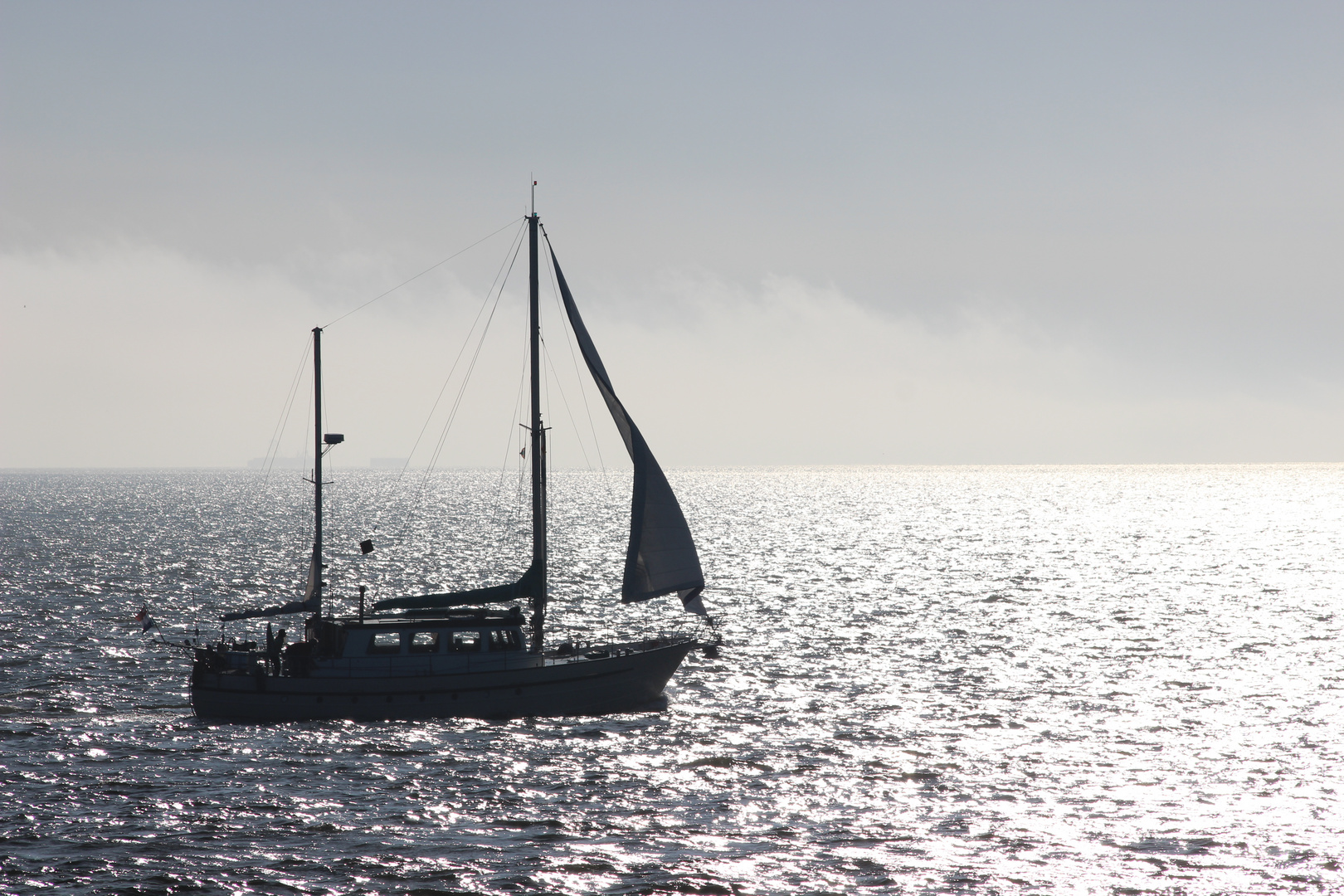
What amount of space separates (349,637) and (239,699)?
3.97 m

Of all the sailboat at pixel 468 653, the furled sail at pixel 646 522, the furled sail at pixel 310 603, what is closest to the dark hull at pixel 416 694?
the sailboat at pixel 468 653

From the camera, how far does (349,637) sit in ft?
111

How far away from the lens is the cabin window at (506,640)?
3472 centimetres

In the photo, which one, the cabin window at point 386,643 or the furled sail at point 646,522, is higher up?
the furled sail at point 646,522

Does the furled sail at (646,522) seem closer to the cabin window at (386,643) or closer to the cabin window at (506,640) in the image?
the cabin window at (506,640)

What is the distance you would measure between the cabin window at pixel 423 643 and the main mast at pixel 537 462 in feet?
10.8

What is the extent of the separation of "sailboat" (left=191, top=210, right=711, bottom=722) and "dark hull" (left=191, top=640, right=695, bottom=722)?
38mm

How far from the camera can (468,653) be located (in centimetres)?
3456

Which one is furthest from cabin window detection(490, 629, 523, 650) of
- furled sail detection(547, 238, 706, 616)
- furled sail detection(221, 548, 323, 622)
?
furled sail detection(221, 548, 323, 622)

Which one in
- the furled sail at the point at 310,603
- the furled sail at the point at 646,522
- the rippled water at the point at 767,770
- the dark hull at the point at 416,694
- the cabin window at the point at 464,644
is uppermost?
the furled sail at the point at 646,522

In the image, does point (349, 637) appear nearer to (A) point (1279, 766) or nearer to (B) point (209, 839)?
(B) point (209, 839)

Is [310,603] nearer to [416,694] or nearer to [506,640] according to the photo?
[416,694]

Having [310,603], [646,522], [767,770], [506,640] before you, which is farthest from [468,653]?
[767,770]

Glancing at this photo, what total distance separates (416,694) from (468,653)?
207 centimetres
